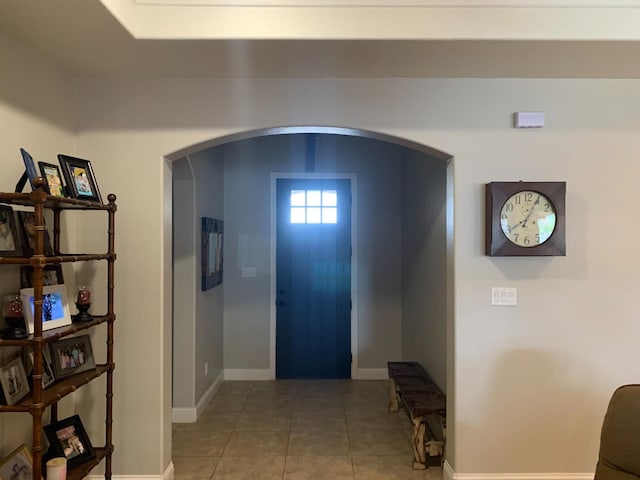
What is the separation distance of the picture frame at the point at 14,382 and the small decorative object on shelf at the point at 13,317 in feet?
0.55

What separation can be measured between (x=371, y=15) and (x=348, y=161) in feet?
9.48

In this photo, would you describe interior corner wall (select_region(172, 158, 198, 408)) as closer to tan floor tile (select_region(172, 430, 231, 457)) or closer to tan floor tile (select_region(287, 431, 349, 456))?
tan floor tile (select_region(172, 430, 231, 457))

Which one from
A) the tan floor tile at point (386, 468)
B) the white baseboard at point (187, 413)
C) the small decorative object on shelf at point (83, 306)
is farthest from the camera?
the white baseboard at point (187, 413)

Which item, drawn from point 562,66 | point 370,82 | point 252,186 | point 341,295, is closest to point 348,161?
point 252,186

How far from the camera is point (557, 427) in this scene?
8.71ft

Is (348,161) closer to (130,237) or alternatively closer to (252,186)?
(252,186)

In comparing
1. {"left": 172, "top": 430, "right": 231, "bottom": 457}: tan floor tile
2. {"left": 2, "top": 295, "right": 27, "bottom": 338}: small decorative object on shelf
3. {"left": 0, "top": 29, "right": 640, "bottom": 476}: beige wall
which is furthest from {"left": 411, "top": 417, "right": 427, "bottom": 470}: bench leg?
{"left": 2, "top": 295, "right": 27, "bottom": 338}: small decorative object on shelf

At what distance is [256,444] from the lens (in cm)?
339

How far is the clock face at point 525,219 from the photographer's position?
2.58 m

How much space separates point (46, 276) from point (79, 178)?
0.52m

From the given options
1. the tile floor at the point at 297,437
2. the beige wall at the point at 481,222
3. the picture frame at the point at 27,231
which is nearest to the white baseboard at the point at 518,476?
the beige wall at the point at 481,222

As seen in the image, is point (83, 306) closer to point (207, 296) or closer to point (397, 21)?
point (207, 296)

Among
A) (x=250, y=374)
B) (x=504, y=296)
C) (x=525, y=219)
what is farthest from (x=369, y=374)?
(x=525, y=219)

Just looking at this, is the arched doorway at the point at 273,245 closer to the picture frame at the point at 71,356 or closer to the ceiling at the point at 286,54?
the ceiling at the point at 286,54
